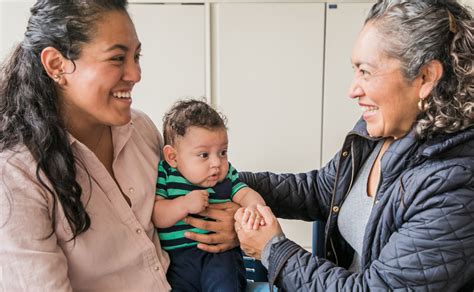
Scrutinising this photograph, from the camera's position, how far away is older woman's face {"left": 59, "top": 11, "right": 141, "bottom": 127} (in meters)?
1.21

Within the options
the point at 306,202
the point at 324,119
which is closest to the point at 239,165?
the point at 324,119

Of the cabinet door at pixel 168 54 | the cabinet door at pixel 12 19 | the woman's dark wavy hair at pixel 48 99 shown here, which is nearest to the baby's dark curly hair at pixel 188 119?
the woman's dark wavy hair at pixel 48 99

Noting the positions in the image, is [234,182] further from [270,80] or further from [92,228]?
[270,80]

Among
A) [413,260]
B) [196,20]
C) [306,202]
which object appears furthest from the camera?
[196,20]

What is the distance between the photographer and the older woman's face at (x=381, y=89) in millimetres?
1309

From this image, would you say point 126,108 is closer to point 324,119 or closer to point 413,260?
point 413,260

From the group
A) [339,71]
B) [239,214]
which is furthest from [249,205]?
[339,71]

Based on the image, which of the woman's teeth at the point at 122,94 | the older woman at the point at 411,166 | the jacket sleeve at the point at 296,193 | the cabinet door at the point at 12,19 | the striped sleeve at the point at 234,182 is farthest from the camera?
the cabinet door at the point at 12,19

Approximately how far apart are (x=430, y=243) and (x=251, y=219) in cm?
52

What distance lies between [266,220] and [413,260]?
0.45 meters

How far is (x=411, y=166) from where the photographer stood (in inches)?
51.5

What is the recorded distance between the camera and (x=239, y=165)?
3.00m

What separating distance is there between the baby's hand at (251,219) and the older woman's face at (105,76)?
465 millimetres

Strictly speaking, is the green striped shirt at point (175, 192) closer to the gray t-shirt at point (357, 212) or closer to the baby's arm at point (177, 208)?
the baby's arm at point (177, 208)
